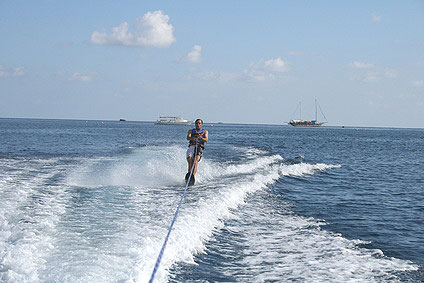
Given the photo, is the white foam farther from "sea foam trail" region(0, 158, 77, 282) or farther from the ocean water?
"sea foam trail" region(0, 158, 77, 282)

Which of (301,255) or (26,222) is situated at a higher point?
(26,222)

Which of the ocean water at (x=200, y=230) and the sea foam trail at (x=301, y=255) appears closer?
the ocean water at (x=200, y=230)

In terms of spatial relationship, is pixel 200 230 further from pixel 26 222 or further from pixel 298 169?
pixel 298 169

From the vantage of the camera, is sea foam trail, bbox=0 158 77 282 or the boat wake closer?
sea foam trail, bbox=0 158 77 282

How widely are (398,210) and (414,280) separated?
232 inches

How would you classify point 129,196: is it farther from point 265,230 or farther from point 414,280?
point 414,280

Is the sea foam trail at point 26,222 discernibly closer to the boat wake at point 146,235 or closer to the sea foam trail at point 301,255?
the boat wake at point 146,235

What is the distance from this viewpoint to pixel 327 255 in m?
6.08

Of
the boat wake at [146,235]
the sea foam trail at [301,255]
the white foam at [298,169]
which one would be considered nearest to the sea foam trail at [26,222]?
the boat wake at [146,235]

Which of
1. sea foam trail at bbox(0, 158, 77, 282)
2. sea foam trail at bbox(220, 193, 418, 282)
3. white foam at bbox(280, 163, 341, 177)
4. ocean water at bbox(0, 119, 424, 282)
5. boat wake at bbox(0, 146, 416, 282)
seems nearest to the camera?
sea foam trail at bbox(0, 158, 77, 282)

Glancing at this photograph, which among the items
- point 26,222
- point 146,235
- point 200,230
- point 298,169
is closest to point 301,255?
point 200,230

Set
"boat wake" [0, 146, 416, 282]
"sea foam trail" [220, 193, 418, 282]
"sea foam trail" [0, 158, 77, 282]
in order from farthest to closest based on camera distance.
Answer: "sea foam trail" [220, 193, 418, 282]
"boat wake" [0, 146, 416, 282]
"sea foam trail" [0, 158, 77, 282]

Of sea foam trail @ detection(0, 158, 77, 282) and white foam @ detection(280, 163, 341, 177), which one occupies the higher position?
sea foam trail @ detection(0, 158, 77, 282)

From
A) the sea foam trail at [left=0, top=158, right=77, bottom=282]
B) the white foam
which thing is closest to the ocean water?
the sea foam trail at [left=0, top=158, right=77, bottom=282]
